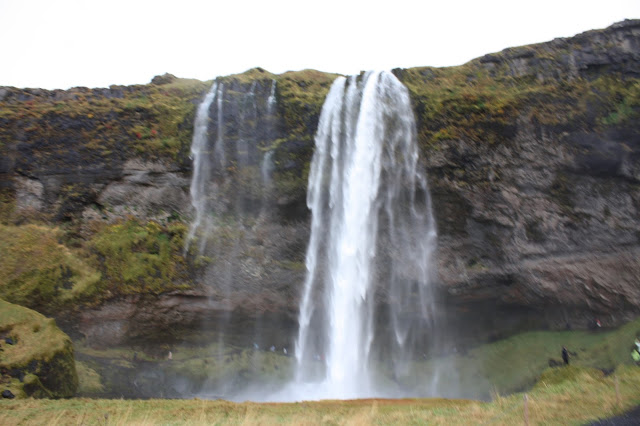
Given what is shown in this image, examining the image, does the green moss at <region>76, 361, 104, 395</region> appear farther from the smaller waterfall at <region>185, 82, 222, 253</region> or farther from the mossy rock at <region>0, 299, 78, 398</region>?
the smaller waterfall at <region>185, 82, 222, 253</region>

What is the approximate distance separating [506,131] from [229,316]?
15.8m

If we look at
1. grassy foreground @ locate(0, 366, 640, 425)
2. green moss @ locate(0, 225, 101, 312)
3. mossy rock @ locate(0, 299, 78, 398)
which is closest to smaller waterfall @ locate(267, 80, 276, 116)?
green moss @ locate(0, 225, 101, 312)

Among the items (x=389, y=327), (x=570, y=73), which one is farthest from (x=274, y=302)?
(x=570, y=73)

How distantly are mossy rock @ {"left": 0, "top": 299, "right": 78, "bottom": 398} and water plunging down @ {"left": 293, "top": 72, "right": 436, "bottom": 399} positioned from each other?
10301mm

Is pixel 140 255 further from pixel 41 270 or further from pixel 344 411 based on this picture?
pixel 344 411

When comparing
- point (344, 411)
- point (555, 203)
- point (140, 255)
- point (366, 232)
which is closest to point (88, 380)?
point (140, 255)

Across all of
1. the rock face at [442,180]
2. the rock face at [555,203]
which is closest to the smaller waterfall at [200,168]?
the rock face at [442,180]

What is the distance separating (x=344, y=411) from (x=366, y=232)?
1090 cm

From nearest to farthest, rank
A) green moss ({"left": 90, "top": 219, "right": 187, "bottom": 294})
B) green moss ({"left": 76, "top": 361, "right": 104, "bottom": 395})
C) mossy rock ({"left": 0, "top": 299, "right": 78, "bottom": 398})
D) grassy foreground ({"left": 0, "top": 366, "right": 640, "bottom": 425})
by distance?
grassy foreground ({"left": 0, "top": 366, "right": 640, "bottom": 425}) < mossy rock ({"left": 0, "top": 299, "right": 78, "bottom": 398}) < green moss ({"left": 76, "top": 361, "right": 104, "bottom": 395}) < green moss ({"left": 90, "top": 219, "right": 187, "bottom": 294})

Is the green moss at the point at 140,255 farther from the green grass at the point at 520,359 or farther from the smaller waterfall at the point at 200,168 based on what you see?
the green grass at the point at 520,359

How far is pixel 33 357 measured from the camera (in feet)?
49.4

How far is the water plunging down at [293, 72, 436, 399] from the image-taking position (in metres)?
21.8

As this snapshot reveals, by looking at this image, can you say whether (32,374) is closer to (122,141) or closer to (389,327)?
(122,141)

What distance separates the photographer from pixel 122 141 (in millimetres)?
23125
